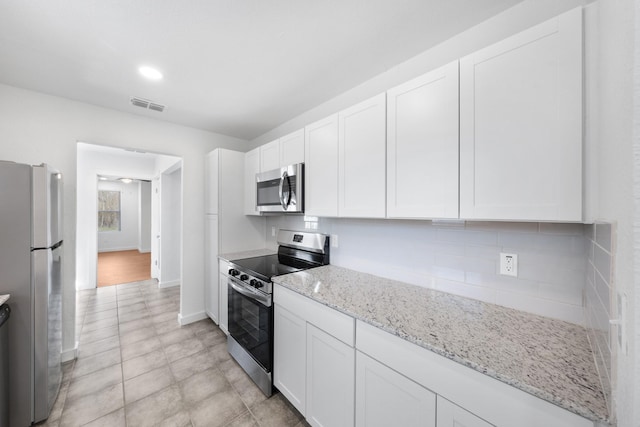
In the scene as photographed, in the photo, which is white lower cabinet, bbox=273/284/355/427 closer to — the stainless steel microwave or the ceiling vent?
the stainless steel microwave

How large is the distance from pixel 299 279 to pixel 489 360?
4.08 ft

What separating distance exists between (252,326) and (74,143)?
2.53 meters

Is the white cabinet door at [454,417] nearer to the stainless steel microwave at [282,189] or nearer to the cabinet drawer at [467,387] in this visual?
the cabinet drawer at [467,387]

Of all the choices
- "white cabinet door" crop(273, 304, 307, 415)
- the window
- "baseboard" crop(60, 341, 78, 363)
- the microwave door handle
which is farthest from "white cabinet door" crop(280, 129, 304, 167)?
the window

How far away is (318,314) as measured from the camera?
147cm

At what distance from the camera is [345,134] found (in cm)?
179

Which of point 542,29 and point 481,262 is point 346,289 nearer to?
point 481,262

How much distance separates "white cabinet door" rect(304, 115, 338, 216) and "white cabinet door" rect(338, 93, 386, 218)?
6cm

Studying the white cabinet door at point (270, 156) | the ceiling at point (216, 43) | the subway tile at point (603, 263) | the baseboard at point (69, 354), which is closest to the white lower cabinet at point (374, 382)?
the subway tile at point (603, 263)

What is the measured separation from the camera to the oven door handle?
1.89m

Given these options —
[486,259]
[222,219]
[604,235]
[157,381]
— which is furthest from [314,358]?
[222,219]

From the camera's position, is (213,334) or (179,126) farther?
(179,126)

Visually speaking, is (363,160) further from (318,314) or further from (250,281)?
(250,281)

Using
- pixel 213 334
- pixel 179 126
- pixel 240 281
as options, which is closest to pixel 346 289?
pixel 240 281
